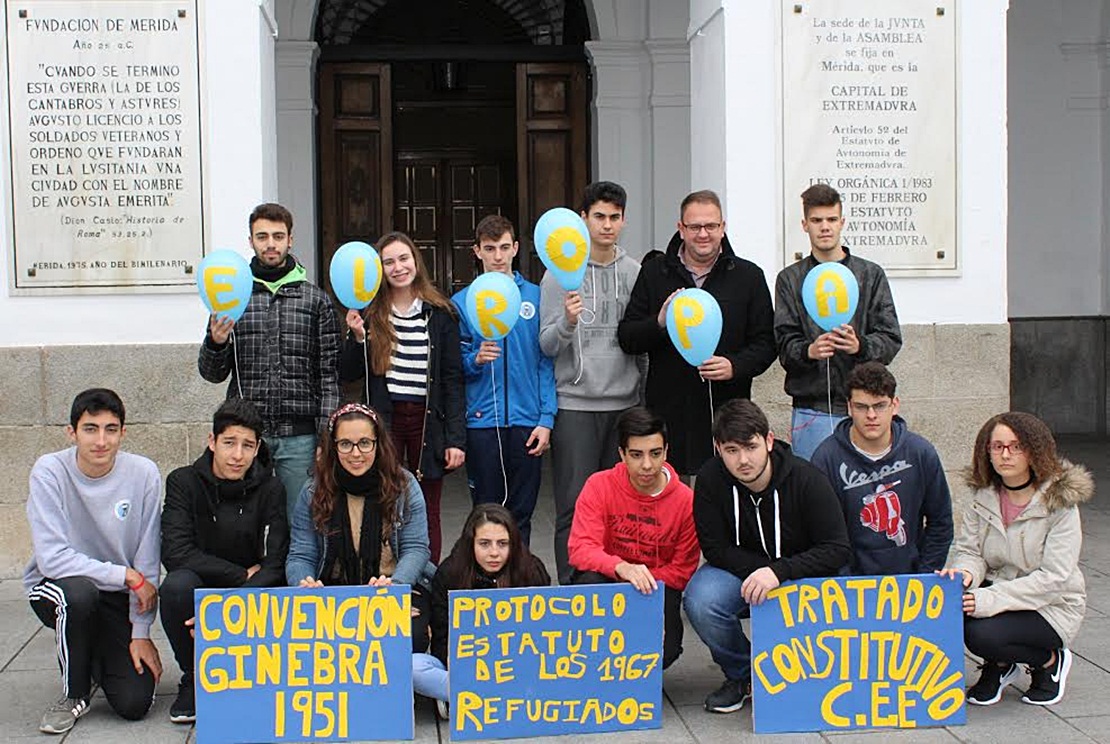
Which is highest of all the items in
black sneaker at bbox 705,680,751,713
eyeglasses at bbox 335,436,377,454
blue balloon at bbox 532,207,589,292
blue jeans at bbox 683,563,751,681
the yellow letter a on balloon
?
blue balloon at bbox 532,207,589,292

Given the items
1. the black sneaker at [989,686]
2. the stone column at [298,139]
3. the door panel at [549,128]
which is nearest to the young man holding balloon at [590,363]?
the black sneaker at [989,686]

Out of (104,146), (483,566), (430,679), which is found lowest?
(430,679)

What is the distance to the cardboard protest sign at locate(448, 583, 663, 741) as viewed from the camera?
14.2ft

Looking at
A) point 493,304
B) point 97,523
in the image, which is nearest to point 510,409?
point 493,304

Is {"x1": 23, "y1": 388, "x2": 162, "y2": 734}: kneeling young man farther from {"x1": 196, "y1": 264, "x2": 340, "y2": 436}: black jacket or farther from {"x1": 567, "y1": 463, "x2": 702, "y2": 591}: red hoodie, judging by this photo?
{"x1": 567, "y1": 463, "x2": 702, "y2": 591}: red hoodie

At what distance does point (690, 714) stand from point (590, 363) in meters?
1.53

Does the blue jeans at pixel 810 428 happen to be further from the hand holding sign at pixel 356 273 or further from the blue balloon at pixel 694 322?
the hand holding sign at pixel 356 273

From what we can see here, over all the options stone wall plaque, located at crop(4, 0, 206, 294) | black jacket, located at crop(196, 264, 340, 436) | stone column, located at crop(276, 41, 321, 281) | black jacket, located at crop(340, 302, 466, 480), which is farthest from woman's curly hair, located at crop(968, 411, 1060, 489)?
stone column, located at crop(276, 41, 321, 281)

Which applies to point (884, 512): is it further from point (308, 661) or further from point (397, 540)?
point (308, 661)

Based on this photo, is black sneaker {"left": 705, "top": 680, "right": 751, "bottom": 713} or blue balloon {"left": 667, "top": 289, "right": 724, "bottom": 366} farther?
blue balloon {"left": 667, "top": 289, "right": 724, "bottom": 366}

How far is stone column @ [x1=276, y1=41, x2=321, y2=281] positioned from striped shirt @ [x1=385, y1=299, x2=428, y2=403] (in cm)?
483

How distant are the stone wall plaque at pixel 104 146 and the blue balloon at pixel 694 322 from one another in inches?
104

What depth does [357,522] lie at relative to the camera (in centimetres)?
476

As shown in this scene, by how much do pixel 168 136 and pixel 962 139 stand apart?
3920mm
